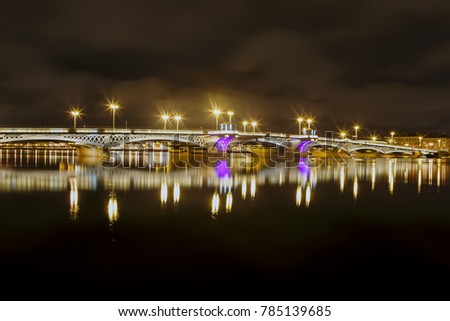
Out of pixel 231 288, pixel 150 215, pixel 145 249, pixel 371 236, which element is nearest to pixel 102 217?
pixel 150 215

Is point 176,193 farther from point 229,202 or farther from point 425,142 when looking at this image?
point 425,142

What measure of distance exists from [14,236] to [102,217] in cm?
344

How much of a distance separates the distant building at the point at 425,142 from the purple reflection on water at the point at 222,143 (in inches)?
4087

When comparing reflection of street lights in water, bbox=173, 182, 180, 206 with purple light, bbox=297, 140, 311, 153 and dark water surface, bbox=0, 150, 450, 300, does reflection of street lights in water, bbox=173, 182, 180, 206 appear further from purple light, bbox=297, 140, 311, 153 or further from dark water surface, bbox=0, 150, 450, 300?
purple light, bbox=297, 140, 311, 153

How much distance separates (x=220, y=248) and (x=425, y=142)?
187816 mm

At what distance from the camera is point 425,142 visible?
175 m

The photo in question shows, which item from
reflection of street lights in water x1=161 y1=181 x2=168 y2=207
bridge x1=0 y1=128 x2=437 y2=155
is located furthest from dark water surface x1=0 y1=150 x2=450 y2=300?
bridge x1=0 y1=128 x2=437 y2=155

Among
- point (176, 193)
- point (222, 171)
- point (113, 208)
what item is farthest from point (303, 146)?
point (113, 208)

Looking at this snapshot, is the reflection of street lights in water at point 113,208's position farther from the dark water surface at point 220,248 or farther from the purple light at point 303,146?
the purple light at point 303,146

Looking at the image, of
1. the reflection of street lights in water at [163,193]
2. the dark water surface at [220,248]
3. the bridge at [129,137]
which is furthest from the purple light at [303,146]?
the dark water surface at [220,248]

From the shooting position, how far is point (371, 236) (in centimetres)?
1249

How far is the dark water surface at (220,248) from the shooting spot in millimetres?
7973
